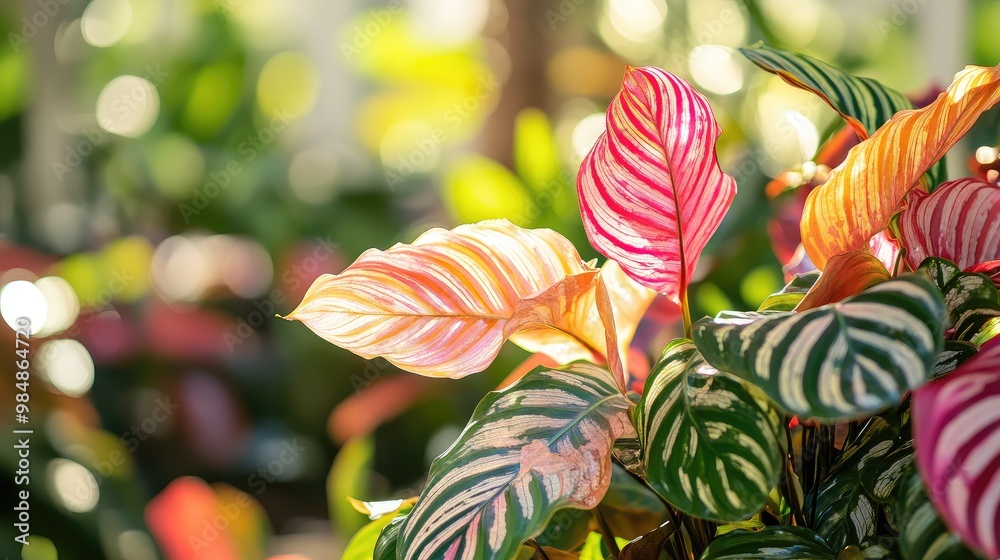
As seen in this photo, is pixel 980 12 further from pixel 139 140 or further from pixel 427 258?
pixel 139 140

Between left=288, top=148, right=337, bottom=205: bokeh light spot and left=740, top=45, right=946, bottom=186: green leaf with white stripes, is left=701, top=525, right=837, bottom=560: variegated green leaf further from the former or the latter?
left=288, top=148, right=337, bottom=205: bokeh light spot

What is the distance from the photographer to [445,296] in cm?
41

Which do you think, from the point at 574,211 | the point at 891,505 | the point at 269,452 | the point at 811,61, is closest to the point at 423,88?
the point at 269,452

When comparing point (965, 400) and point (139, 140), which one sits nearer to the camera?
point (965, 400)

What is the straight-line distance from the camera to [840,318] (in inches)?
11.1

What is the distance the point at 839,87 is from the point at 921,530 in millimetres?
265

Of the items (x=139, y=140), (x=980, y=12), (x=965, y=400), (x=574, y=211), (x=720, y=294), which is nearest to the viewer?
(x=965, y=400)

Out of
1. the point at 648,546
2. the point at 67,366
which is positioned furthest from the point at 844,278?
the point at 67,366

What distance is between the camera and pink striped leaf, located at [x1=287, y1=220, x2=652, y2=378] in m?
0.40

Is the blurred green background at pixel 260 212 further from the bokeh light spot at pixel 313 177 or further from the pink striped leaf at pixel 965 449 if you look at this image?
the pink striped leaf at pixel 965 449

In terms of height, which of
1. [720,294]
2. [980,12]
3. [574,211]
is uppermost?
[980,12]

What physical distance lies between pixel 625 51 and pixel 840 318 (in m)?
1.94

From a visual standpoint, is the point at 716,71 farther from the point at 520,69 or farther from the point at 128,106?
the point at 128,106

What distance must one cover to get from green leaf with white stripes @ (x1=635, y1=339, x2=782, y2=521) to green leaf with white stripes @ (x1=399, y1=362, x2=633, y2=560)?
0.03 m
